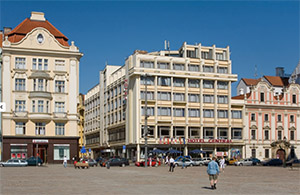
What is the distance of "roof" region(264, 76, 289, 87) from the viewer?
314 feet

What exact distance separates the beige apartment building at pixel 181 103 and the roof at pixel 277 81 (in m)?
16.4

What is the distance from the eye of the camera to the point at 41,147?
65.6 meters

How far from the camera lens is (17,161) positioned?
5850 cm

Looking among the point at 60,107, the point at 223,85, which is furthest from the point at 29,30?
the point at 223,85

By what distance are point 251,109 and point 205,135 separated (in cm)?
1044

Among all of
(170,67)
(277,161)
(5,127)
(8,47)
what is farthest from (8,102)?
(277,161)

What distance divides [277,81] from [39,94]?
53354 mm

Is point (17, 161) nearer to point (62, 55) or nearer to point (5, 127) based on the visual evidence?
point (5, 127)

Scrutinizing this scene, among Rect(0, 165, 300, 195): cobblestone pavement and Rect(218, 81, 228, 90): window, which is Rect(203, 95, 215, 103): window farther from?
Rect(0, 165, 300, 195): cobblestone pavement

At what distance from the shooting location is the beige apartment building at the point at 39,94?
210ft

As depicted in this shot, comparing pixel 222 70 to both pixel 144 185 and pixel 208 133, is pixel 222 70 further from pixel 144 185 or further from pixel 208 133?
pixel 144 185

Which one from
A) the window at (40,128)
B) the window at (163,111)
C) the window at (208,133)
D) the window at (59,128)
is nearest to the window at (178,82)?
the window at (163,111)

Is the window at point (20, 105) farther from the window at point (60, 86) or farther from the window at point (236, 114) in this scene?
the window at point (236, 114)

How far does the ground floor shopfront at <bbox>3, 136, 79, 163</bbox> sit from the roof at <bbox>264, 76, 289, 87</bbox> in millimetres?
47356
